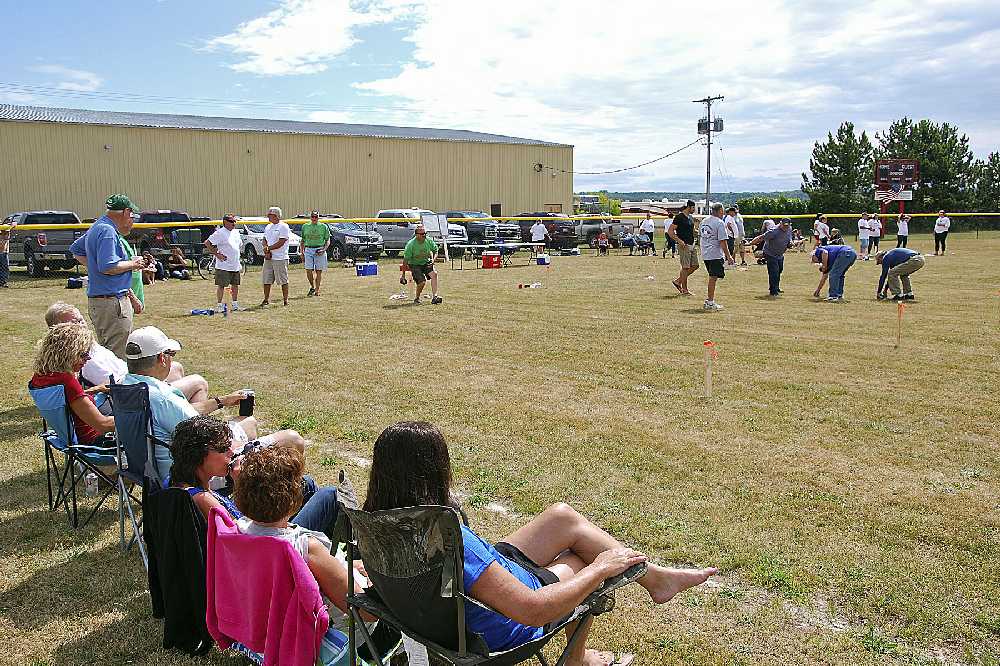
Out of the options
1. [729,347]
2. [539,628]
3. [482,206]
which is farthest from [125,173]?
[539,628]

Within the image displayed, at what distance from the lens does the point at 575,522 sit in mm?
3592

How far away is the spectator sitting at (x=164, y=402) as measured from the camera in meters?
4.55

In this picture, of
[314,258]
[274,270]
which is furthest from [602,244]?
[274,270]

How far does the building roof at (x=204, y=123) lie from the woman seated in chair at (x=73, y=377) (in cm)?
3420

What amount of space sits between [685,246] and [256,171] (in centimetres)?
2853

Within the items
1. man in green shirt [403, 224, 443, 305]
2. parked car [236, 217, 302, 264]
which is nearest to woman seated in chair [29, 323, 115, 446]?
man in green shirt [403, 224, 443, 305]

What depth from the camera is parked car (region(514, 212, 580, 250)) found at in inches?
1339

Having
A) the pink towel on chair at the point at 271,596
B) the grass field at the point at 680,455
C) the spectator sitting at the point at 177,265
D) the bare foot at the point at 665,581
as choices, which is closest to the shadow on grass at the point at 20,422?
the grass field at the point at 680,455

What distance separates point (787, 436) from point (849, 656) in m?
3.34

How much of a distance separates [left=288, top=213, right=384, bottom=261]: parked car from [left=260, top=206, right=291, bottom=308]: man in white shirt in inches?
532

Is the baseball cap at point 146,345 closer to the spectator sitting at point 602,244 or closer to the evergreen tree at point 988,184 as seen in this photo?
the spectator sitting at point 602,244

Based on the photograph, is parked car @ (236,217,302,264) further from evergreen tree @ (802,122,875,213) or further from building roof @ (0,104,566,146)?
evergreen tree @ (802,122,875,213)

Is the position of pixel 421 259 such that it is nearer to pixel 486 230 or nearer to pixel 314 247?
pixel 314 247

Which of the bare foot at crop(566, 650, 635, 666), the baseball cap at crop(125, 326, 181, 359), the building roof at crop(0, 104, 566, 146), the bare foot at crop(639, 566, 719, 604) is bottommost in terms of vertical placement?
the bare foot at crop(566, 650, 635, 666)
